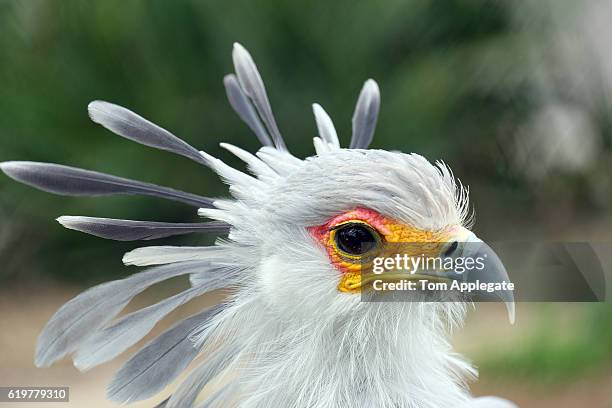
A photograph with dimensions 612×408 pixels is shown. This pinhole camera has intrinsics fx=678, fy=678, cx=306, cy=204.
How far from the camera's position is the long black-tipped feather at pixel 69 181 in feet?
3.84

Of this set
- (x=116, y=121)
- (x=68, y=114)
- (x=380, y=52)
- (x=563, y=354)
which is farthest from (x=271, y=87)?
(x=116, y=121)

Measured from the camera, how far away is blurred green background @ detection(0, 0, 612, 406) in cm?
383

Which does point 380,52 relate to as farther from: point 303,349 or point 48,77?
point 303,349

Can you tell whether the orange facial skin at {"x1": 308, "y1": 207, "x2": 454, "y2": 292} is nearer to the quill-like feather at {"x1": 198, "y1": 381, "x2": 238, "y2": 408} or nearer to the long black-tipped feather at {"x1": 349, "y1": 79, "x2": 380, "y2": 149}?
the quill-like feather at {"x1": 198, "y1": 381, "x2": 238, "y2": 408}

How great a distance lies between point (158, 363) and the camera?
1.20 metres

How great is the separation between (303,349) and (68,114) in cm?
326

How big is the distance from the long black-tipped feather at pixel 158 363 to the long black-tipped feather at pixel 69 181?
0.81 feet

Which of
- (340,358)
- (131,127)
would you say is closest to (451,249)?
(340,358)

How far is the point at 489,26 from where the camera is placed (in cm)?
411

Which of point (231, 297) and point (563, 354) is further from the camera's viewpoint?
point (563, 354)

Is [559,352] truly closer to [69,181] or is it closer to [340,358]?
[340,358]

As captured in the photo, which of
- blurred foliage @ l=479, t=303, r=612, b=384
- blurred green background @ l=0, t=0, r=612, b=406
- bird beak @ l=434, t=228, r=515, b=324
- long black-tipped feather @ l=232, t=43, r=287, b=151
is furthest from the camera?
blurred green background @ l=0, t=0, r=612, b=406

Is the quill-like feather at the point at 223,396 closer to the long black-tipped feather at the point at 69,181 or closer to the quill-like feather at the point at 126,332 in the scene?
the quill-like feather at the point at 126,332

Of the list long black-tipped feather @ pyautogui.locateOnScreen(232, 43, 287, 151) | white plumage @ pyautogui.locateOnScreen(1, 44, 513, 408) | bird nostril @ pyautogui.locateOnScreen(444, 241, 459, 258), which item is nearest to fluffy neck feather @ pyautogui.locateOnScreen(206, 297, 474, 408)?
white plumage @ pyautogui.locateOnScreen(1, 44, 513, 408)
